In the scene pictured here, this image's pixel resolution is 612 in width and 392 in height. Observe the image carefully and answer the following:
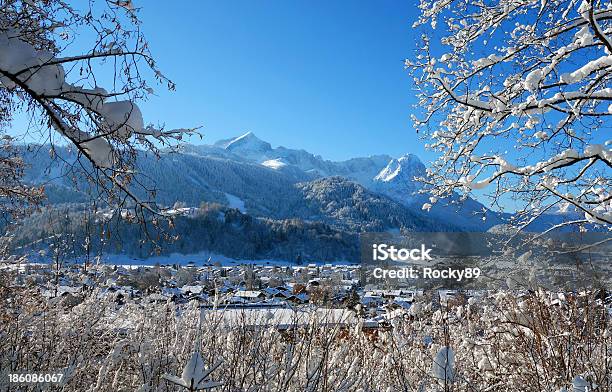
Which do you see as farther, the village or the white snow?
the village

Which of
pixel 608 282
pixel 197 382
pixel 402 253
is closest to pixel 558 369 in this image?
pixel 608 282

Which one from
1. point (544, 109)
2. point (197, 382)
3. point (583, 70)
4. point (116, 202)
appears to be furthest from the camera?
point (544, 109)

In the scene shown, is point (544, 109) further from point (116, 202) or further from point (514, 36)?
point (116, 202)

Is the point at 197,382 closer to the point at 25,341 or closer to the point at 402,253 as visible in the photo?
the point at 25,341

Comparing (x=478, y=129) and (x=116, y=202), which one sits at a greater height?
(x=478, y=129)

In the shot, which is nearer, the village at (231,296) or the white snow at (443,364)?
the white snow at (443,364)

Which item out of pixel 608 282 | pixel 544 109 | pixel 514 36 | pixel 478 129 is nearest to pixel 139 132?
pixel 608 282

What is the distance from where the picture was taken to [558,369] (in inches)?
117

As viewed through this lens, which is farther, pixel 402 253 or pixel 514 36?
pixel 402 253

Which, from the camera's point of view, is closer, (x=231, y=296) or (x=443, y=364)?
(x=443, y=364)

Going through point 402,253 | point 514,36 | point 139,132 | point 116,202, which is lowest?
point 402,253

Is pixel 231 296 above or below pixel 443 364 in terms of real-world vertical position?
above

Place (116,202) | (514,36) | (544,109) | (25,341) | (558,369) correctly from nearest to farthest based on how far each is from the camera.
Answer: (558,369)
(25,341)
(116,202)
(544,109)
(514,36)

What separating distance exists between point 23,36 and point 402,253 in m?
98.4
